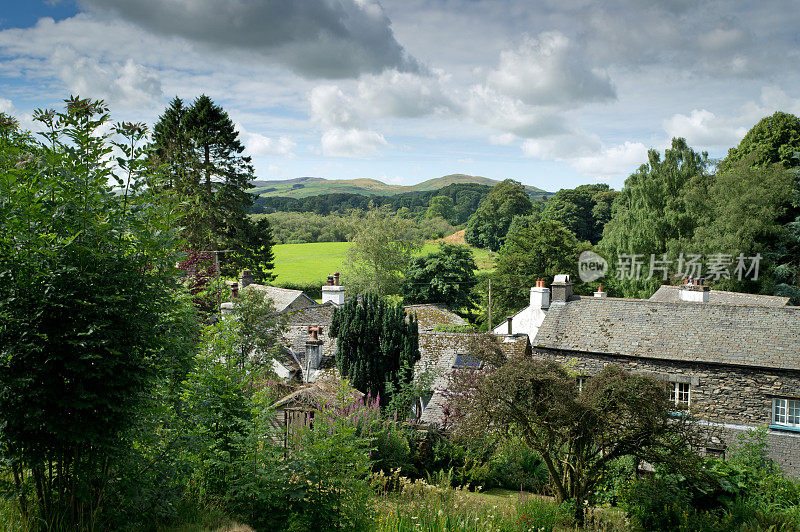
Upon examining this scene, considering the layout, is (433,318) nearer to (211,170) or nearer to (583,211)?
(211,170)

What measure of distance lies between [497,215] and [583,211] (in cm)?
1181

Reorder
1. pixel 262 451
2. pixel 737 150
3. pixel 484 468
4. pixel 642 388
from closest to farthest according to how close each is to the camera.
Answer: pixel 262 451 < pixel 642 388 < pixel 484 468 < pixel 737 150

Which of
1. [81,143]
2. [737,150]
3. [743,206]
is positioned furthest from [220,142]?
[737,150]

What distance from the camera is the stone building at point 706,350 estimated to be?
52.1ft

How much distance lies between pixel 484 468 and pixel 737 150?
1597 inches

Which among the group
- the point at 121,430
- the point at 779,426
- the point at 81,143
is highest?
the point at 81,143

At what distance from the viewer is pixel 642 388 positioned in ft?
31.0

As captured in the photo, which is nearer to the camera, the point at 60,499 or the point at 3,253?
the point at 3,253

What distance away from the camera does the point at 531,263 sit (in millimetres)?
36188

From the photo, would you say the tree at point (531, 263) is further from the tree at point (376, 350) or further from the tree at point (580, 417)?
the tree at point (580, 417)

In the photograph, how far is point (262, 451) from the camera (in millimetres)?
6387

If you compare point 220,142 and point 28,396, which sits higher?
point 220,142

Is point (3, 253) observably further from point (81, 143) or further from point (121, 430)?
point (121, 430)

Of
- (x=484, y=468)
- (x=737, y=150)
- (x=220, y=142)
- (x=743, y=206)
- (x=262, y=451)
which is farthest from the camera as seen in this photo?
(x=737, y=150)
